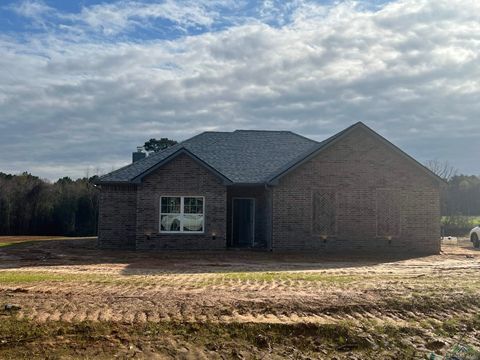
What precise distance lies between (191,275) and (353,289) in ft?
15.6

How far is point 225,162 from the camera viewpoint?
25281 millimetres

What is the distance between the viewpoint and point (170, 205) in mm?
22375

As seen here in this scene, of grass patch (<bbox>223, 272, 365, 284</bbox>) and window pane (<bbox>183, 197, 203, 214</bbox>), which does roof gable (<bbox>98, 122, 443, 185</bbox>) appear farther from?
grass patch (<bbox>223, 272, 365, 284</bbox>)

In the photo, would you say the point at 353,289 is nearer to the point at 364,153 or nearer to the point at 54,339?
the point at 54,339

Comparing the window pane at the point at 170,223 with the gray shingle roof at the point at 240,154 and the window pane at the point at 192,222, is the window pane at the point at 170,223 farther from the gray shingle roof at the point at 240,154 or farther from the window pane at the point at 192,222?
the gray shingle roof at the point at 240,154

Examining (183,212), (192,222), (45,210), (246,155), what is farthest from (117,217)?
(45,210)

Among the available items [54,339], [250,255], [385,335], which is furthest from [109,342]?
[250,255]

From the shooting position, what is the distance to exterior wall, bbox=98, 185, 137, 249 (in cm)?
2328

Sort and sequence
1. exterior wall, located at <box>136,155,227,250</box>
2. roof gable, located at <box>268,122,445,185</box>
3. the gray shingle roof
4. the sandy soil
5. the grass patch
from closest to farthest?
1. the sandy soil
2. the grass patch
3. roof gable, located at <box>268,122,445,185</box>
4. exterior wall, located at <box>136,155,227,250</box>
5. the gray shingle roof

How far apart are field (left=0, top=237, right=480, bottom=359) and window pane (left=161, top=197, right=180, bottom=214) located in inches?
322

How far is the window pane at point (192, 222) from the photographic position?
2228 centimetres

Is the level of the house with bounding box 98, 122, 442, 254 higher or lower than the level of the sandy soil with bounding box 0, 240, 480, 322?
higher

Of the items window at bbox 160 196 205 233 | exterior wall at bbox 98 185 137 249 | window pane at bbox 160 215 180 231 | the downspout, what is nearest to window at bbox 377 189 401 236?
the downspout

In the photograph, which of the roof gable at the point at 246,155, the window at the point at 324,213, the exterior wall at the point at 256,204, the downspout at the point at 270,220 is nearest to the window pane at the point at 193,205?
the roof gable at the point at 246,155
